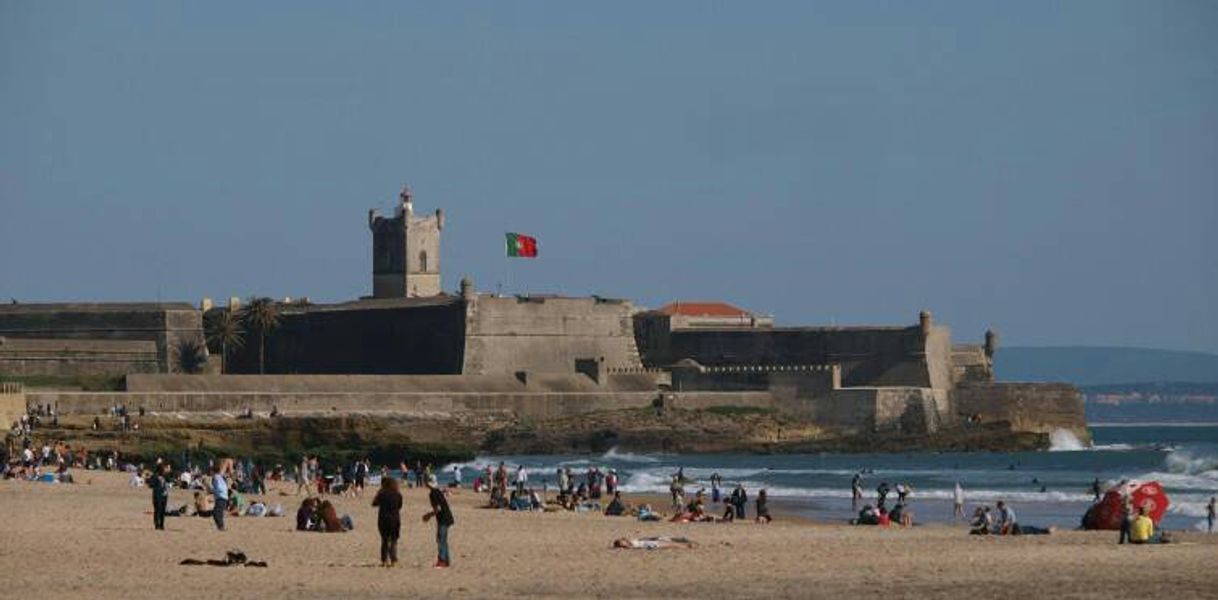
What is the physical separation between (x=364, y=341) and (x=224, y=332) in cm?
414

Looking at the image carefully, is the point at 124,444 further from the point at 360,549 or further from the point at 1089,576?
the point at 1089,576

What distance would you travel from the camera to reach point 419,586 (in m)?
22.8

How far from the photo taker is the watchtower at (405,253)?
87188 millimetres

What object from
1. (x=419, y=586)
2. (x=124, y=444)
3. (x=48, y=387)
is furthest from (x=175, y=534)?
(x=48, y=387)

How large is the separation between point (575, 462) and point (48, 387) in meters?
14.2

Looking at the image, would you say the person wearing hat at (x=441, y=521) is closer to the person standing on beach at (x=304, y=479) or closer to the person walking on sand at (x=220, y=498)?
the person walking on sand at (x=220, y=498)

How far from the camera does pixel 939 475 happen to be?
187 ft

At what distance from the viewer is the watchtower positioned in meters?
87.2

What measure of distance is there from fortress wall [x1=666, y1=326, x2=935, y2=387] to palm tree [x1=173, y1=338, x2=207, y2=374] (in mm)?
14612

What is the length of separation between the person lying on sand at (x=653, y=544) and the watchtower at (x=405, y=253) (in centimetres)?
5871

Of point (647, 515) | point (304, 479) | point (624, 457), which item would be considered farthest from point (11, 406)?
point (647, 515)

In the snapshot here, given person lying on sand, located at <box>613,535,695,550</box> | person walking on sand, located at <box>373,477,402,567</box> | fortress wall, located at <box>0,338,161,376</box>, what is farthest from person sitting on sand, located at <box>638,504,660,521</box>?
fortress wall, located at <box>0,338,161,376</box>

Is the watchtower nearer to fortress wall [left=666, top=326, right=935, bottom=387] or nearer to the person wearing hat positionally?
fortress wall [left=666, top=326, right=935, bottom=387]

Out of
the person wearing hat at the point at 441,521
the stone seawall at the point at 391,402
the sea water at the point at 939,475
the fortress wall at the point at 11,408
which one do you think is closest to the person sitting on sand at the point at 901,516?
the sea water at the point at 939,475
